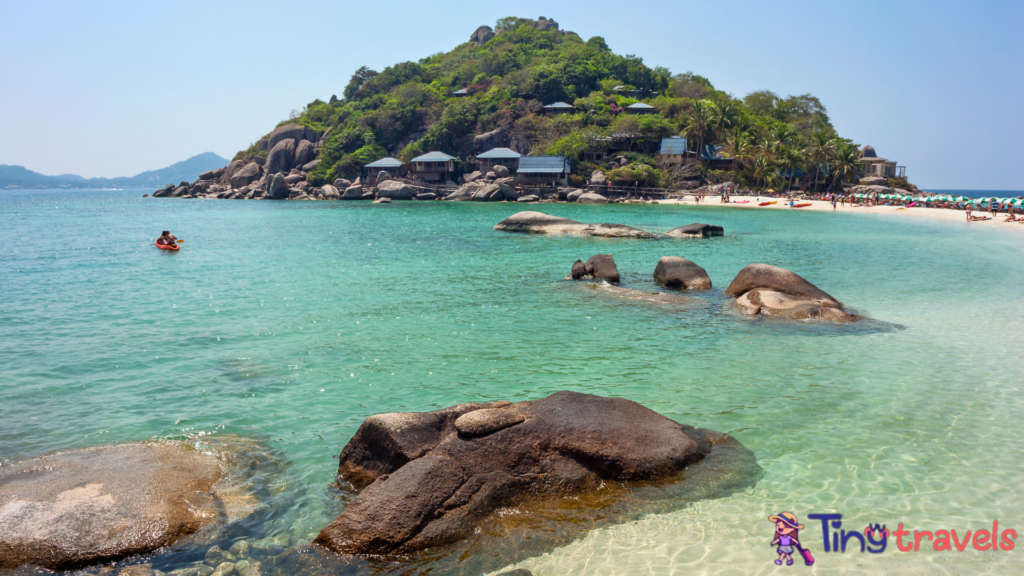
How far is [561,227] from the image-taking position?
96.9 ft

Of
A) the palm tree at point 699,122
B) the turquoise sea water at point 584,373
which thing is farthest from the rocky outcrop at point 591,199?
the turquoise sea water at point 584,373

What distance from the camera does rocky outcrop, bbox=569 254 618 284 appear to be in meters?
16.0

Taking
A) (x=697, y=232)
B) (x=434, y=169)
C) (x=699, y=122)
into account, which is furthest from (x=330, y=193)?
(x=697, y=232)

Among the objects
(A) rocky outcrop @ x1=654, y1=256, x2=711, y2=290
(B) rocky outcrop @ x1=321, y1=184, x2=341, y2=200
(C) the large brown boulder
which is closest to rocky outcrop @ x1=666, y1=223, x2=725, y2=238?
(A) rocky outcrop @ x1=654, y1=256, x2=711, y2=290

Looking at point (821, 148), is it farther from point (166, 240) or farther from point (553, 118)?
point (166, 240)

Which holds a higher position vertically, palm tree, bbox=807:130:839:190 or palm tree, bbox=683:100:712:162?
palm tree, bbox=683:100:712:162

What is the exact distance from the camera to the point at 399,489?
454 centimetres

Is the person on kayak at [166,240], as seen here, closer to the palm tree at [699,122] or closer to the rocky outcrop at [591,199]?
the rocky outcrop at [591,199]

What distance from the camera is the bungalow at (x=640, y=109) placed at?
234ft

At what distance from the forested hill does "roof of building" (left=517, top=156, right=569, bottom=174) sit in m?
1.95

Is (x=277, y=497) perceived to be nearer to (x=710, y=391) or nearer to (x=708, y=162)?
(x=710, y=391)

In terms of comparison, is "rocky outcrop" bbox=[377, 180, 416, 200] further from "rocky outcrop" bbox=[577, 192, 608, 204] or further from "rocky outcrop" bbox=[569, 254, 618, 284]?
"rocky outcrop" bbox=[569, 254, 618, 284]

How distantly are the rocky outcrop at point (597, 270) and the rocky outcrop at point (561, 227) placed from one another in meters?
11.6

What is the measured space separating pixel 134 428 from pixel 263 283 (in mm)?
10042
